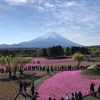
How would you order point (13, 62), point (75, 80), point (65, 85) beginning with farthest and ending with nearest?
1. point (13, 62)
2. point (75, 80)
3. point (65, 85)

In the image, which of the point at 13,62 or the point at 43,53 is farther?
the point at 43,53

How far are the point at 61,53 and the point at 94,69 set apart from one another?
84.7m

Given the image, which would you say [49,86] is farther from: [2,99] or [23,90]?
[2,99]

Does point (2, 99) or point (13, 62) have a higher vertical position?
point (13, 62)

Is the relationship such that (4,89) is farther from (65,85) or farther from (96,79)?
(96,79)

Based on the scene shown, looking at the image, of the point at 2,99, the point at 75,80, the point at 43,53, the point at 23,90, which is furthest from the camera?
the point at 43,53

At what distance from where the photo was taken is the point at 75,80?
4581cm

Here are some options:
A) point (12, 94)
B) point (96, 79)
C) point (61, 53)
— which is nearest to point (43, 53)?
point (61, 53)

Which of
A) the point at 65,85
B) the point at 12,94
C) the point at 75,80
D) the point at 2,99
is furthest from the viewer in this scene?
the point at 75,80

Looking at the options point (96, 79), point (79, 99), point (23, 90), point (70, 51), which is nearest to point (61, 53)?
point (70, 51)

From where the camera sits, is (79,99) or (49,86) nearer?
(79,99)

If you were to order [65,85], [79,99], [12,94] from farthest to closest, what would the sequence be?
[65,85] < [12,94] < [79,99]

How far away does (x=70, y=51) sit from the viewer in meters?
140

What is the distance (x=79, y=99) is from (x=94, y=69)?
75.7ft
